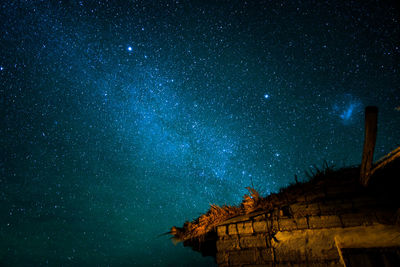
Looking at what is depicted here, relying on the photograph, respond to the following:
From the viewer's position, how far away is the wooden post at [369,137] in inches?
79.9

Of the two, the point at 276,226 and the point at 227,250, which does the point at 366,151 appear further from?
the point at 227,250

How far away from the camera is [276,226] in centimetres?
389

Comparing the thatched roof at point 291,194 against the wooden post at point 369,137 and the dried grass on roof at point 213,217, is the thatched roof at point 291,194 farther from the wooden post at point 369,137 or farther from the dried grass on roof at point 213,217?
the wooden post at point 369,137

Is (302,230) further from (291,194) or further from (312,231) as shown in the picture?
(291,194)

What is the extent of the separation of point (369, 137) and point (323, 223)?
Answer: 206cm

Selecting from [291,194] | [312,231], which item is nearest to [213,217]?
[291,194]

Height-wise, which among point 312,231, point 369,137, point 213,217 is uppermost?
point 369,137

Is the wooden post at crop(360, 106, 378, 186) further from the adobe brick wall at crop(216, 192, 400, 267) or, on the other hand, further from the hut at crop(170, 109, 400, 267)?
the adobe brick wall at crop(216, 192, 400, 267)

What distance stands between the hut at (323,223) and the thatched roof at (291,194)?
13mm

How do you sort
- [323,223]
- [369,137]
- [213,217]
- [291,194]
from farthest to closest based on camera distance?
[213,217] → [291,194] → [323,223] → [369,137]

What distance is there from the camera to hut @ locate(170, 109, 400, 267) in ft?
11.1

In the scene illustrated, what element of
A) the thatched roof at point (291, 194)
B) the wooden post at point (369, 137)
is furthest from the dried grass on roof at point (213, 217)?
the wooden post at point (369, 137)

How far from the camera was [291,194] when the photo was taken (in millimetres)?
4031

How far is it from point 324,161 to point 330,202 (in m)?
0.80
